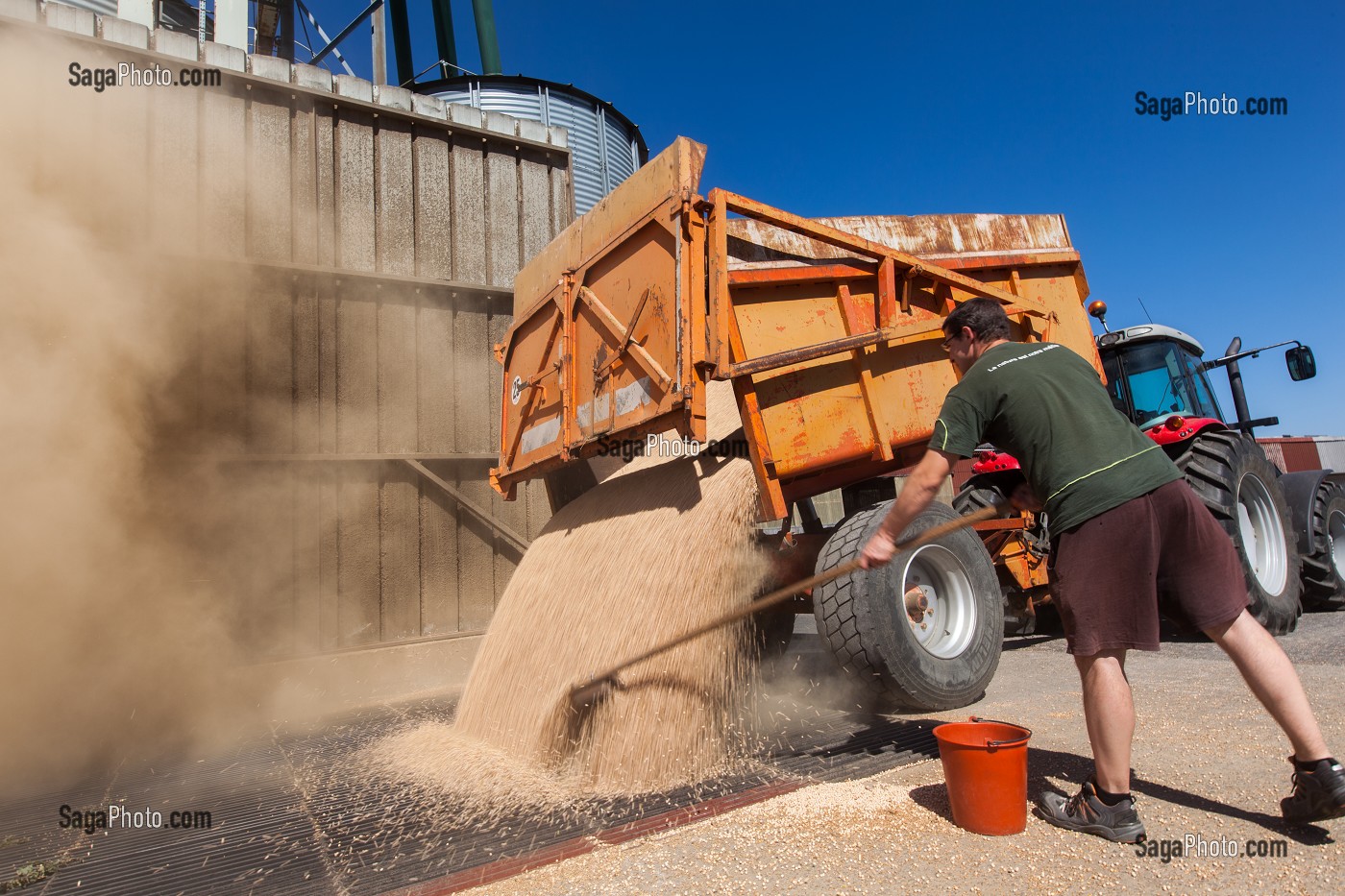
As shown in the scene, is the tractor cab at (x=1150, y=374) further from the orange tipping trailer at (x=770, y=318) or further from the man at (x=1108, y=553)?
the man at (x=1108, y=553)

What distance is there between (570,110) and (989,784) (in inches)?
409

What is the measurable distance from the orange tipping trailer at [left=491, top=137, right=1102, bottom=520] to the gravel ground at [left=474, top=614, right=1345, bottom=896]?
1.20m

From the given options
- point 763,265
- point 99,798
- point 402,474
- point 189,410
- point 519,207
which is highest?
point 519,207

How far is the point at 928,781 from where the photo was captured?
9.36 feet

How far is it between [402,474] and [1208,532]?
18.0 ft

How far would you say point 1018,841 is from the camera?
2303 mm

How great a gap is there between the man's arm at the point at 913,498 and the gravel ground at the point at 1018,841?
89cm

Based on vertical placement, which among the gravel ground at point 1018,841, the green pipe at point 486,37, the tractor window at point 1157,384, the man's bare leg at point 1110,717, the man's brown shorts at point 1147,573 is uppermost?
the green pipe at point 486,37

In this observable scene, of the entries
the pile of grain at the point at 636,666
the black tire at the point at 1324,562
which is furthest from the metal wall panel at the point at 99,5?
the black tire at the point at 1324,562

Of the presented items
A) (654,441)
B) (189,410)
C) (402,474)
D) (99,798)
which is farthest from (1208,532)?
(189,410)

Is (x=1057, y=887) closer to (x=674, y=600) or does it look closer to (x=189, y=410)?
(x=674, y=600)

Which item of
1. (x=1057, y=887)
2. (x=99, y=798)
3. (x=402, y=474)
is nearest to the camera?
(x=1057, y=887)

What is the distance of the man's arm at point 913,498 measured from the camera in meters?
2.47

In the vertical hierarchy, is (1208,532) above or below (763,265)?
below
